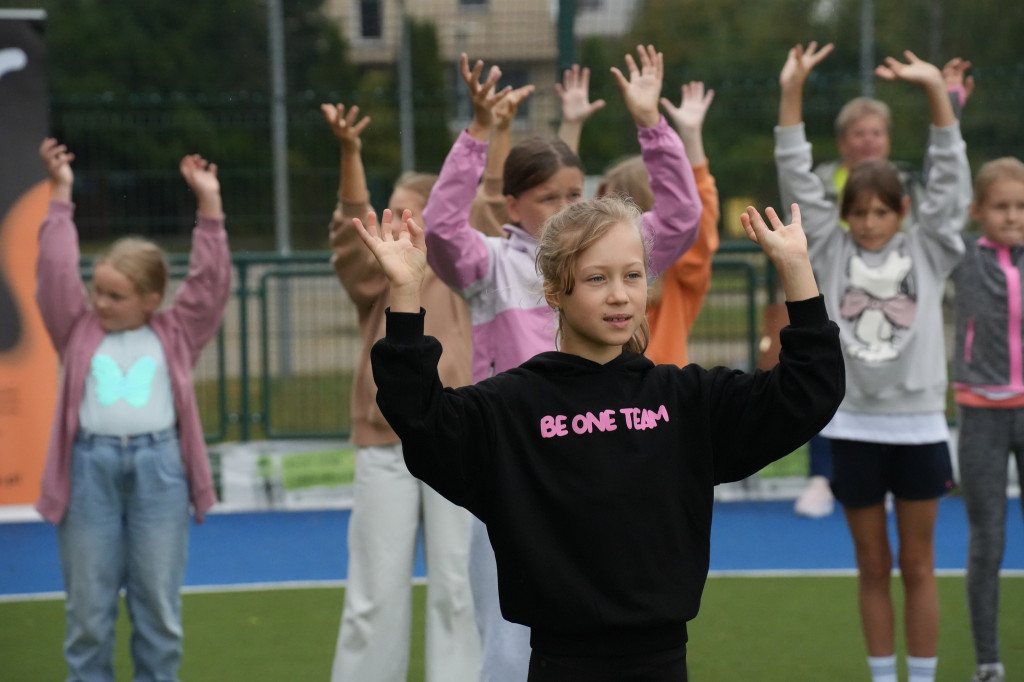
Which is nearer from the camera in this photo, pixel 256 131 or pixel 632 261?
pixel 632 261

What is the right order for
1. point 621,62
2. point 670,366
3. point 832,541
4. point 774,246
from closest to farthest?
point 774,246 < point 670,366 < point 832,541 < point 621,62

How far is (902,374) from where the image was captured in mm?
4492

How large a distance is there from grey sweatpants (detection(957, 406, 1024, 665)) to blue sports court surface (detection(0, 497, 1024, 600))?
1.88 meters

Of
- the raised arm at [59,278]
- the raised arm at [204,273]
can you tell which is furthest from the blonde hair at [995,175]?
the raised arm at [59,278]

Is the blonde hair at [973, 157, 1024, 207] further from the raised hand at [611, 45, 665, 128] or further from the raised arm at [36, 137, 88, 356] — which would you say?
the raised arm at [36, 137, 88, 356]

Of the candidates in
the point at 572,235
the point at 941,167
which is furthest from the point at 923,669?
the point at 572,235

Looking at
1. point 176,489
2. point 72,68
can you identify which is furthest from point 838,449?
point 72,68

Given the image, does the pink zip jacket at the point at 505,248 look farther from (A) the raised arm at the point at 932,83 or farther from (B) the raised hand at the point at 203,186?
(B) the raised hand at the point at 203,186

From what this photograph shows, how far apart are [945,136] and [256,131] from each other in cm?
589

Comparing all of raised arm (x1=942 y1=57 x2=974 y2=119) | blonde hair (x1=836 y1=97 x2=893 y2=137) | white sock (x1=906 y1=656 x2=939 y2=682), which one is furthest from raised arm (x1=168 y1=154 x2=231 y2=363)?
blonde hair (x1=836 y1=97 x2=893 y2=137)

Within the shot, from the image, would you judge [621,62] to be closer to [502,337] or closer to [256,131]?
[256,131]

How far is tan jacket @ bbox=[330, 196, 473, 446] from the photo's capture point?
14.8 ft

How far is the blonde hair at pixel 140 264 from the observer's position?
444cm

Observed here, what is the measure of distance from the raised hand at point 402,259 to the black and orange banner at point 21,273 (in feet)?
17.7
